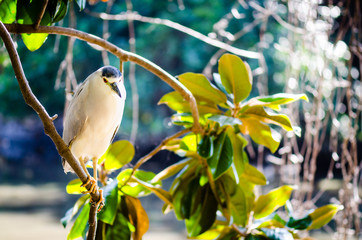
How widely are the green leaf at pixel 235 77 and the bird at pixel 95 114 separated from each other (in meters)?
0.23

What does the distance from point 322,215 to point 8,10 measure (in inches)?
32.1

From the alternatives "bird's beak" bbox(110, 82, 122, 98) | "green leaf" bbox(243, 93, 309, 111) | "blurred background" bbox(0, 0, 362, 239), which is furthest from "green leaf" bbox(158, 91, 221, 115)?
"blurred background" bbox(0, 0, 362, 239)

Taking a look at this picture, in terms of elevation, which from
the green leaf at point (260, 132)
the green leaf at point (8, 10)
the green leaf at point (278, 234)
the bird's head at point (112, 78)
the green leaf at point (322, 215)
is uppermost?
the green leaf at point (8, 10)

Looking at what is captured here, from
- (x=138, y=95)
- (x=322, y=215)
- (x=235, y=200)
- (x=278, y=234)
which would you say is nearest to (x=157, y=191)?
(x=235, y=200)

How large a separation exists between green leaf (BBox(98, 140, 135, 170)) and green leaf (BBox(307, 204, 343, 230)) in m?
0.46

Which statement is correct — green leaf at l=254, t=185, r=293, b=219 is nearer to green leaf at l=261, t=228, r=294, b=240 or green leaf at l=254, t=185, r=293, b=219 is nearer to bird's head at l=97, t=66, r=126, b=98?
green leaf at l=261, t=228, r=294, b=240

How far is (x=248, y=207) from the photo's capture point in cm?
98

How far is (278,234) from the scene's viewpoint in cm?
87

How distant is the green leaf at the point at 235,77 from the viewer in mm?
847

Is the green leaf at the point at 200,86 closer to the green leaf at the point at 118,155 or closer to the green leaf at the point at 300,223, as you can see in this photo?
the green leaf at the point at 118,155

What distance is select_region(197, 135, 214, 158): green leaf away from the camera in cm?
83

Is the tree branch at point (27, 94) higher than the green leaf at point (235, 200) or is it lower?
higher

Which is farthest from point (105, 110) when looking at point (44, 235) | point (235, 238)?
point (44, 235)

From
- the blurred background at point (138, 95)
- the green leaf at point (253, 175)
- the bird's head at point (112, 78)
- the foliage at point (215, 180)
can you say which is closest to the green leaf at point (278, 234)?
the foliage at point (215, 180)
